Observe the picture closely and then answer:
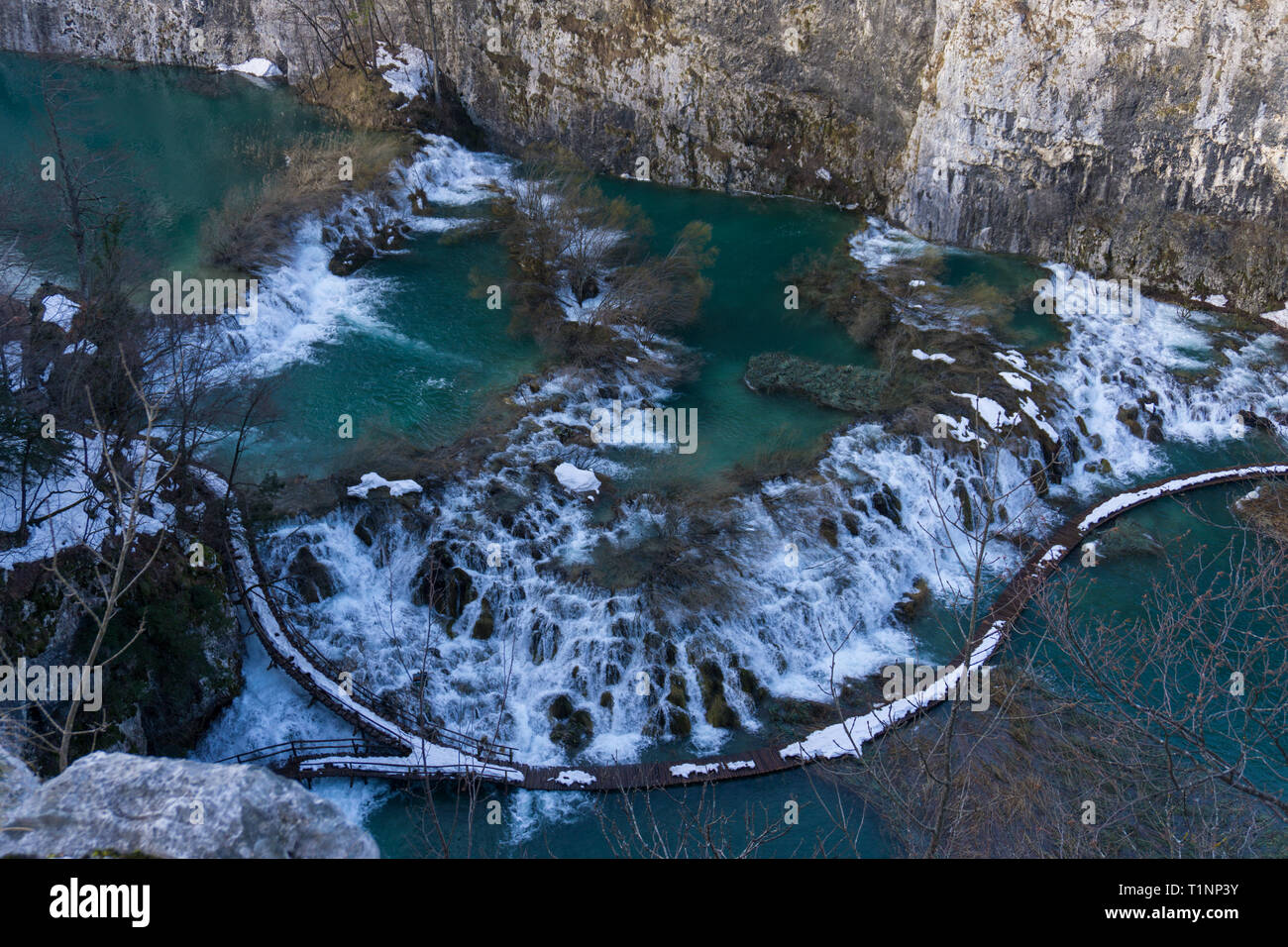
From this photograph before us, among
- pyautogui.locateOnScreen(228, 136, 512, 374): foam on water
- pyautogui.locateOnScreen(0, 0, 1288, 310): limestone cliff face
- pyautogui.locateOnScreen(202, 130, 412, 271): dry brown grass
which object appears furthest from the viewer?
pyautogui.locateOnScreen(0, 0, 1288, 310): limestone cliff face

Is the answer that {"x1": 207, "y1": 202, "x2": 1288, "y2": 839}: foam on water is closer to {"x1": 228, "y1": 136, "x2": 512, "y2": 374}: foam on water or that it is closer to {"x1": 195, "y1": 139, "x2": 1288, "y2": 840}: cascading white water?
{"x1": 195, "y1": 139, "x2": 1288, "y2": 840}: cascading white water

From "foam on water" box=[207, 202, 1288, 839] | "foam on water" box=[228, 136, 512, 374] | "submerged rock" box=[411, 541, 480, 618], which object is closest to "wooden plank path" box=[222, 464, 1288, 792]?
"foam on water" box=[207, 202, 1288, 839]

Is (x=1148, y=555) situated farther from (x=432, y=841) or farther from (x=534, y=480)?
(x=432, y=841)

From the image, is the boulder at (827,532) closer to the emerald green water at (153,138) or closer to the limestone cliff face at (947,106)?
the limestone cliff face at (947,106)

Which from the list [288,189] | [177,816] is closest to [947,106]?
[288,189]

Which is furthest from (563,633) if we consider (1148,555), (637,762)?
(1148,555)
